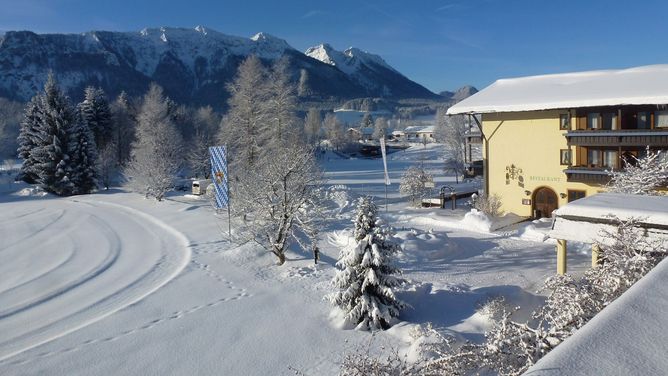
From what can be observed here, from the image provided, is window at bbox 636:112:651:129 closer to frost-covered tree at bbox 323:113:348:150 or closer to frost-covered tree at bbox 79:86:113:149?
frost-covered tree at bbox 79:86:113:149

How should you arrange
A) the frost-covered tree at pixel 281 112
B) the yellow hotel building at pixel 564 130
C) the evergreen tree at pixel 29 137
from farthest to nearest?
the evergreen tree at pixel 29 137 → the frost-covered tree at pixel 281 112 → the yellow hotel building at pixel 564 130

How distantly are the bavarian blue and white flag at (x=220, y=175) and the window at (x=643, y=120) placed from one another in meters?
21.1

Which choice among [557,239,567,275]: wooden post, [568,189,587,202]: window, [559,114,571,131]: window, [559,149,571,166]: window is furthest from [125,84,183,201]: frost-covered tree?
[557,239,567,275]: wooden post

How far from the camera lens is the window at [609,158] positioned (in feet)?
81.8

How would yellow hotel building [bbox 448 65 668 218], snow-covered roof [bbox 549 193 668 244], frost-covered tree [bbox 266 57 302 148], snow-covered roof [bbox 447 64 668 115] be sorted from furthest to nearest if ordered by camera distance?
1. frost-covered tree [bbox 266 57 302 148]
2. yellow hotel building [bbox 448 65 668 218]
3. snow-covered roof [bbox 447 64 668 115]
4. snow-covered roof [bbox 549 193 668 244]

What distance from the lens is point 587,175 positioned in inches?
969

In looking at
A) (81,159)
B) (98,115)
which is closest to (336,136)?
(98,115)

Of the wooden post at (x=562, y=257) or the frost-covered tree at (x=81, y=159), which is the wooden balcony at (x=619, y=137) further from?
the frost-covered tree at (x=81, y=159)

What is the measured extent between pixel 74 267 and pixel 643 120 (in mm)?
28260

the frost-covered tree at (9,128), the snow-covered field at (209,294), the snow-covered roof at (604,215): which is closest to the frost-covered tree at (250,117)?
the snow-covered field at (209,294)

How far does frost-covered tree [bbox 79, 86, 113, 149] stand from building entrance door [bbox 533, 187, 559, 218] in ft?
184

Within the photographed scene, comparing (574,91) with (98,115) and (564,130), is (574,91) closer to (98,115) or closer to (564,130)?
(564,130)

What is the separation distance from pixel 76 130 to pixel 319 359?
149 feet

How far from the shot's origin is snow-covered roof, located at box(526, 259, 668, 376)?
10.3ft
